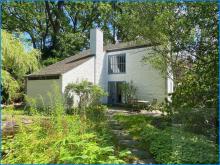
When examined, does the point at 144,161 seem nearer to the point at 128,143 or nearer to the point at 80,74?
the point at 128,143

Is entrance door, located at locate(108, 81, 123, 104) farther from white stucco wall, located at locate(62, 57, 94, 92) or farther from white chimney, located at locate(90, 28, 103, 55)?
white chimney, located at locate(90, 28, 103, 55)

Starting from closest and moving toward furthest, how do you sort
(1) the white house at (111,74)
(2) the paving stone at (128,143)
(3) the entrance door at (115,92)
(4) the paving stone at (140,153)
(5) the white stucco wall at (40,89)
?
(4) the paving stone at (140,153) → (2) the paving stone at (128,143) → (1) the white house at (111,74) → (5) the white stucco wall at (40,89) → (3) the entrance door at (115,92)

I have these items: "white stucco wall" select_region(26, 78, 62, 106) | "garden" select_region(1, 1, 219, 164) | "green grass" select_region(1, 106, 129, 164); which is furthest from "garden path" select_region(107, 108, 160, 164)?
"white stucco wall" select_region(26, 78, 62, 106)

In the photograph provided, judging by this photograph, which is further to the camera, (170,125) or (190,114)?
(170,125)

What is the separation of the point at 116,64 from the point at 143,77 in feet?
10.9

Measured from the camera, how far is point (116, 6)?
3641cm

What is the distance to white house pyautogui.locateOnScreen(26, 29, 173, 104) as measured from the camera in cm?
2061

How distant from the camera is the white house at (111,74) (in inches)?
811

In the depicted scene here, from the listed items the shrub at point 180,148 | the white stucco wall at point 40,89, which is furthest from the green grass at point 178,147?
the white stucco wall at point 40,89

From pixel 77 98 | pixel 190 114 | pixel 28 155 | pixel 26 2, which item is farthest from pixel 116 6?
pixel 28 155

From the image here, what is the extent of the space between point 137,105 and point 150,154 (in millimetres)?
12122

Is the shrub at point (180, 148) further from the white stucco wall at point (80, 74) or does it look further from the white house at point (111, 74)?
the white stucco wall at point (80, 74)

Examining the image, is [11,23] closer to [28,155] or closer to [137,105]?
[137,105]

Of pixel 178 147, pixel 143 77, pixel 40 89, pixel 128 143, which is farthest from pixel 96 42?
pixel 178 147
